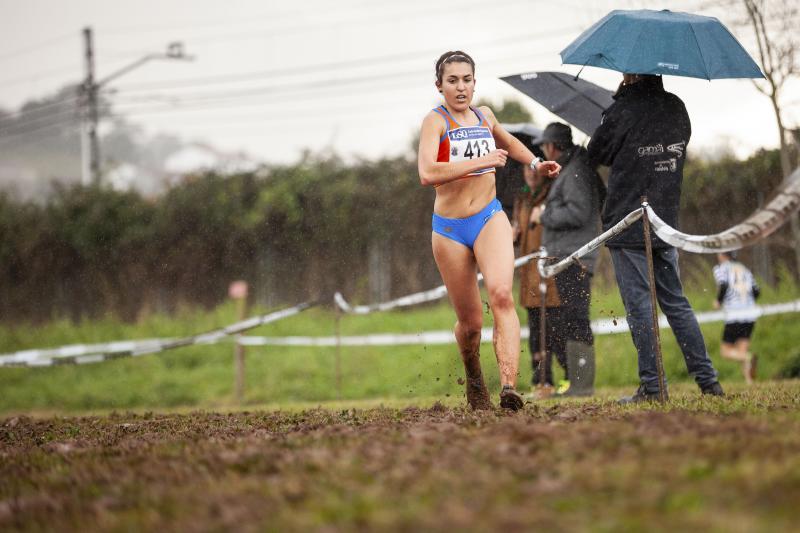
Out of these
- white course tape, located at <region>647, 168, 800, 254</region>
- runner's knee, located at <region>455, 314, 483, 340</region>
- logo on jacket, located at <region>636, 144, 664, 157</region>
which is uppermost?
logo on jacket, located at <region>636, 144, 664, 157</region>

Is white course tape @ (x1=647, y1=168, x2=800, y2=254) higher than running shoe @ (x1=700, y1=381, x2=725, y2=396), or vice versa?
white course tape @ (x1=647, y1=168, x2=800, y2=254)

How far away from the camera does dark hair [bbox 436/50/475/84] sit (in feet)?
24.2

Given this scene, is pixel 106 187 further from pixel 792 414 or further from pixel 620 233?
pixel 792 414

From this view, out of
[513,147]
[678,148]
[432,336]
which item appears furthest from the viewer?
[432,336]

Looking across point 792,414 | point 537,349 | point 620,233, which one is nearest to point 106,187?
point 537,349

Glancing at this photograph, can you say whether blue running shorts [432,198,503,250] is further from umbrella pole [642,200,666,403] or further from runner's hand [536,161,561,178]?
umbrella pole [642,200,666,403]

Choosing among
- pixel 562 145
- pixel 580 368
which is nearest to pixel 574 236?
pixel 562 145

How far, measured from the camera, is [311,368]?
1695 cm

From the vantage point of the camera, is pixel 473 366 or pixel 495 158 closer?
pixel 495 158

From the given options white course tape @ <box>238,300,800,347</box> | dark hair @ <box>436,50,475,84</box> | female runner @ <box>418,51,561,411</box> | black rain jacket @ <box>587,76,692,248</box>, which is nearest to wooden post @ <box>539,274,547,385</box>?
white course tape @ <box>238,300,800,347</box>

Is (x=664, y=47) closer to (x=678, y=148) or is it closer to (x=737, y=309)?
(x=678, y=148)

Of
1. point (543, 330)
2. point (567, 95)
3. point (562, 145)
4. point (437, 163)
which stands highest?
point (567, 95)

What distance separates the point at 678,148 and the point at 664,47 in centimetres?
74

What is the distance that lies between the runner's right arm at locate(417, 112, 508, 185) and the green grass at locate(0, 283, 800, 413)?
5616mm
